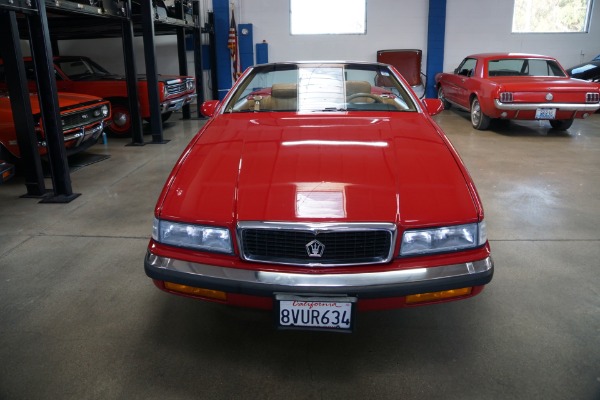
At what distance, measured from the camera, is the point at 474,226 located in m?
1.83

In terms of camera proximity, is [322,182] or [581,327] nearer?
[322,182]

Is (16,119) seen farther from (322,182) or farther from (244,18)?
(244,18)

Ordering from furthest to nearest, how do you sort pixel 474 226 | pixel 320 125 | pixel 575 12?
1. pixel 575 12
2. pixel 320 125
3. pixel 474 226

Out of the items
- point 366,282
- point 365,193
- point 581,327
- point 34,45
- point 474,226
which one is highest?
point 34,45

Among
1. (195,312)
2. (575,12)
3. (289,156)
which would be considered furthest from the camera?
(575,12)

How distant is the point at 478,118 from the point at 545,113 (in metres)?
1.27

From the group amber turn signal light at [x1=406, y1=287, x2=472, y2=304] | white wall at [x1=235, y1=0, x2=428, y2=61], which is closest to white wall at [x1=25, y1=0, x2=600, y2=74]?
white wall at [x1=235, y1=0, x2=428, y2=61]

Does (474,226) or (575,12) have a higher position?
(575,12)

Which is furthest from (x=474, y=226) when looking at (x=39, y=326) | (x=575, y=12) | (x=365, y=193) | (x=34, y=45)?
(x=575, y=12)

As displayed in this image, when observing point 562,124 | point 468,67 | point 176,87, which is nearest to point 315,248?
point 176,87

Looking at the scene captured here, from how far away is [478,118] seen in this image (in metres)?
7.85

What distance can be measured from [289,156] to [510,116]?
5880 millimetres

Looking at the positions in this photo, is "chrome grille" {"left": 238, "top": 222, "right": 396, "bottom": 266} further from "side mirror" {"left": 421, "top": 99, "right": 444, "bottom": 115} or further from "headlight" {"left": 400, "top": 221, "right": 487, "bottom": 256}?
"side mirror" {"left": 421, "top": 99, "right": 444, "bottom": 115}

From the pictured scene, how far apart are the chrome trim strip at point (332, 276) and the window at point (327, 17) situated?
10.5m
